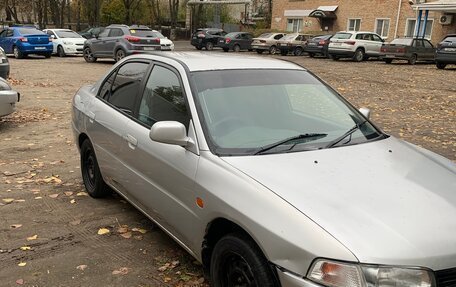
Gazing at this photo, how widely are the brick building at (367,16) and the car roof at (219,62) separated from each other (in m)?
30.0

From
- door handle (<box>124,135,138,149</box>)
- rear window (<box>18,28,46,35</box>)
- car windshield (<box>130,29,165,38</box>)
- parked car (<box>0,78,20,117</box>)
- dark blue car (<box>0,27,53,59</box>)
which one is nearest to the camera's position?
door handle (<box>124,135,138,149</box>)

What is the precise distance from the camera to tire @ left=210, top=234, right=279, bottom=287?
2.51 metres

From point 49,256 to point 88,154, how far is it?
162 cm

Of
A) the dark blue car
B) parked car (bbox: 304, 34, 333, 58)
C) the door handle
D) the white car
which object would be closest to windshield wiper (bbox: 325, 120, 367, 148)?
the door handle

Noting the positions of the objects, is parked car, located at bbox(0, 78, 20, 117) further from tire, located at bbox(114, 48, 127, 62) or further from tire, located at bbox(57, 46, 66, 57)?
tire, located at bbox(57, 46, 66, 57)

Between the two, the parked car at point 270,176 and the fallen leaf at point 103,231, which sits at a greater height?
the parked car at point 270,176

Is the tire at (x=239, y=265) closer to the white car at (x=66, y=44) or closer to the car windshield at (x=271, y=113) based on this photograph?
the car windshield at (x=271, y=113)

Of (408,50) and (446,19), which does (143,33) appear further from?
(446,19)

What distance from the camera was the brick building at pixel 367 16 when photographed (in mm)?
32719

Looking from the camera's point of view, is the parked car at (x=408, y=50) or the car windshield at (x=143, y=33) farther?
the parked car at (x=408, y=50)

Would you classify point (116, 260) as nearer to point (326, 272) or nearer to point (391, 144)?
point (326, 272)

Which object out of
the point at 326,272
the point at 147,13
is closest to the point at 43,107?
the point at 326,272

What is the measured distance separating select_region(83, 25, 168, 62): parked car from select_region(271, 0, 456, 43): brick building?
19.7m

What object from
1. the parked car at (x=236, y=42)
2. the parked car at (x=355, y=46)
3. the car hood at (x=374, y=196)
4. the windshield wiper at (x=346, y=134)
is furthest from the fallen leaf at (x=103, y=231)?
the parked car at (x=236, y=42)
